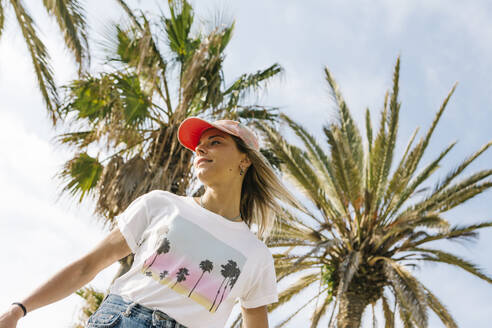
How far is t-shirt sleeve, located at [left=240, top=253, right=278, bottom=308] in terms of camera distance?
105 inches

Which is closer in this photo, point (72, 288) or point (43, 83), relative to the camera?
point (72, 288)

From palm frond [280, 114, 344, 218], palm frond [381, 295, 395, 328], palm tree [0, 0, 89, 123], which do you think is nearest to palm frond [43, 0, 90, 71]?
palm tree [0, 0, 89, 123]

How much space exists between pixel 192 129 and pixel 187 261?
3.07ft

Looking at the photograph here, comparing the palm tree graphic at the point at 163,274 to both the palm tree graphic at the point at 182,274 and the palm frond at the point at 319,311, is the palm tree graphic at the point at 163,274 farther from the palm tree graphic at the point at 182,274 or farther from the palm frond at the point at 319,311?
the palm frond at the point at 319,311

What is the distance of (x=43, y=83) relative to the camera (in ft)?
29.6

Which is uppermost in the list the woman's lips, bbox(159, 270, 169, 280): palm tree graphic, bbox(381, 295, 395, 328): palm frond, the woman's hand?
bbox(381, 295, 395, 328): palm frond

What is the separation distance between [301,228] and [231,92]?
133 inches

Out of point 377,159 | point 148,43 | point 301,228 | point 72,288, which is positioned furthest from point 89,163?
point 72,288

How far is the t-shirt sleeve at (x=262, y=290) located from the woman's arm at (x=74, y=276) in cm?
65

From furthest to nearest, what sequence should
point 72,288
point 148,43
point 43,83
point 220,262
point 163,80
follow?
point 163,80, point 148,43, point 43,83, point 220,262, point 72,288

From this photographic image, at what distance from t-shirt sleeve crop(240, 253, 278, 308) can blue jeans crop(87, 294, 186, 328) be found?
506 mm

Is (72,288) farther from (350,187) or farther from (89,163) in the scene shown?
(350,187)

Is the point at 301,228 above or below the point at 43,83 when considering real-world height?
above

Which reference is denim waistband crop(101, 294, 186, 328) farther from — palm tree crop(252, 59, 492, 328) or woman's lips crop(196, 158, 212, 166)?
palm tree crop(252, 59, 492, 328)
